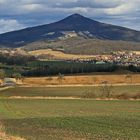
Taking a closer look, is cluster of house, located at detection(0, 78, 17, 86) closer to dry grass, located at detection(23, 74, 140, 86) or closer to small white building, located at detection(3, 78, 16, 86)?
small white building, located at detection(3, 78, 16, 86)

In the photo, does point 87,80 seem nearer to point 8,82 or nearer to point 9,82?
point 9,82

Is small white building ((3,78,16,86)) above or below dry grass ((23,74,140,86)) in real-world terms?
below

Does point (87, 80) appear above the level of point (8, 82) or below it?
above

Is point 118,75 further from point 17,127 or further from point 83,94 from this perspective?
point 17,127

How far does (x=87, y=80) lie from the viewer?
116 metres

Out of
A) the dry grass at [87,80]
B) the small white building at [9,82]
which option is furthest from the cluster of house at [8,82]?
the dry grass at [87,80]

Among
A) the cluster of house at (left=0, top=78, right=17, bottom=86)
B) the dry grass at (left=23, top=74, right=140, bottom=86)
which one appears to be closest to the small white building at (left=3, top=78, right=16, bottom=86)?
the cluster of house at (left=0, top=78, right=17, bottom=86)

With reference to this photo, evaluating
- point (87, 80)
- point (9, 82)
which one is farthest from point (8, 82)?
point (87, 80)

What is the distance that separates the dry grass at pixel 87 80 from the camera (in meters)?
114

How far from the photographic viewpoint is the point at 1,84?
121250 mm

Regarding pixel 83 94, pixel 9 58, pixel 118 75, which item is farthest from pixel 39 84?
pixel 9 58

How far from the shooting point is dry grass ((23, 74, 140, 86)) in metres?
114

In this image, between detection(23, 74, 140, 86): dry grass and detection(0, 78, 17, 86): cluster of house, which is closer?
detection(23, 74, 140, 86): dry grass

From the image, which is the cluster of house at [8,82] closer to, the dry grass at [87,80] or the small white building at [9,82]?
the small white building at [9,82]
